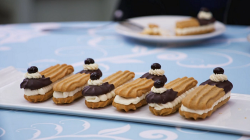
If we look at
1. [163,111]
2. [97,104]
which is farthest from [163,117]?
[97,104]

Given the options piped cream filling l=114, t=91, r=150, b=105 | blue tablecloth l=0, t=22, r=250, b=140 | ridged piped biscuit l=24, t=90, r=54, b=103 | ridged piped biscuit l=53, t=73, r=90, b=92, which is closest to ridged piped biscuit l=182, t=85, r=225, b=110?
blue tablecloth l=0, t=22, r=250, b=140

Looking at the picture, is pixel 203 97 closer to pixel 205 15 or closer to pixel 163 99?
pixel 163 99

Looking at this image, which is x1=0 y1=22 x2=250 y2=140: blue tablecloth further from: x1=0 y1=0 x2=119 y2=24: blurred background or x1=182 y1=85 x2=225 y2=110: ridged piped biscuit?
x1=0 y1=0 x2=119 y2=24: blurred background

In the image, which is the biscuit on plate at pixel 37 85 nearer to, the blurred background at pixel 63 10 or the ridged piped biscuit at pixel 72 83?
the ridged piped biscuit at pixel 72 83

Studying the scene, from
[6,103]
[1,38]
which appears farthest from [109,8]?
[6,103]

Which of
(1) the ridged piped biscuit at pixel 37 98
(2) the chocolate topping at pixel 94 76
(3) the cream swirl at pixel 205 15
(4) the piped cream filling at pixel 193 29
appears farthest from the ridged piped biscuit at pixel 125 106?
(3) the cream swirl at pixel 205 15

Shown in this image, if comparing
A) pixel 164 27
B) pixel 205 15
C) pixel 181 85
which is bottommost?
pixel 181 85
